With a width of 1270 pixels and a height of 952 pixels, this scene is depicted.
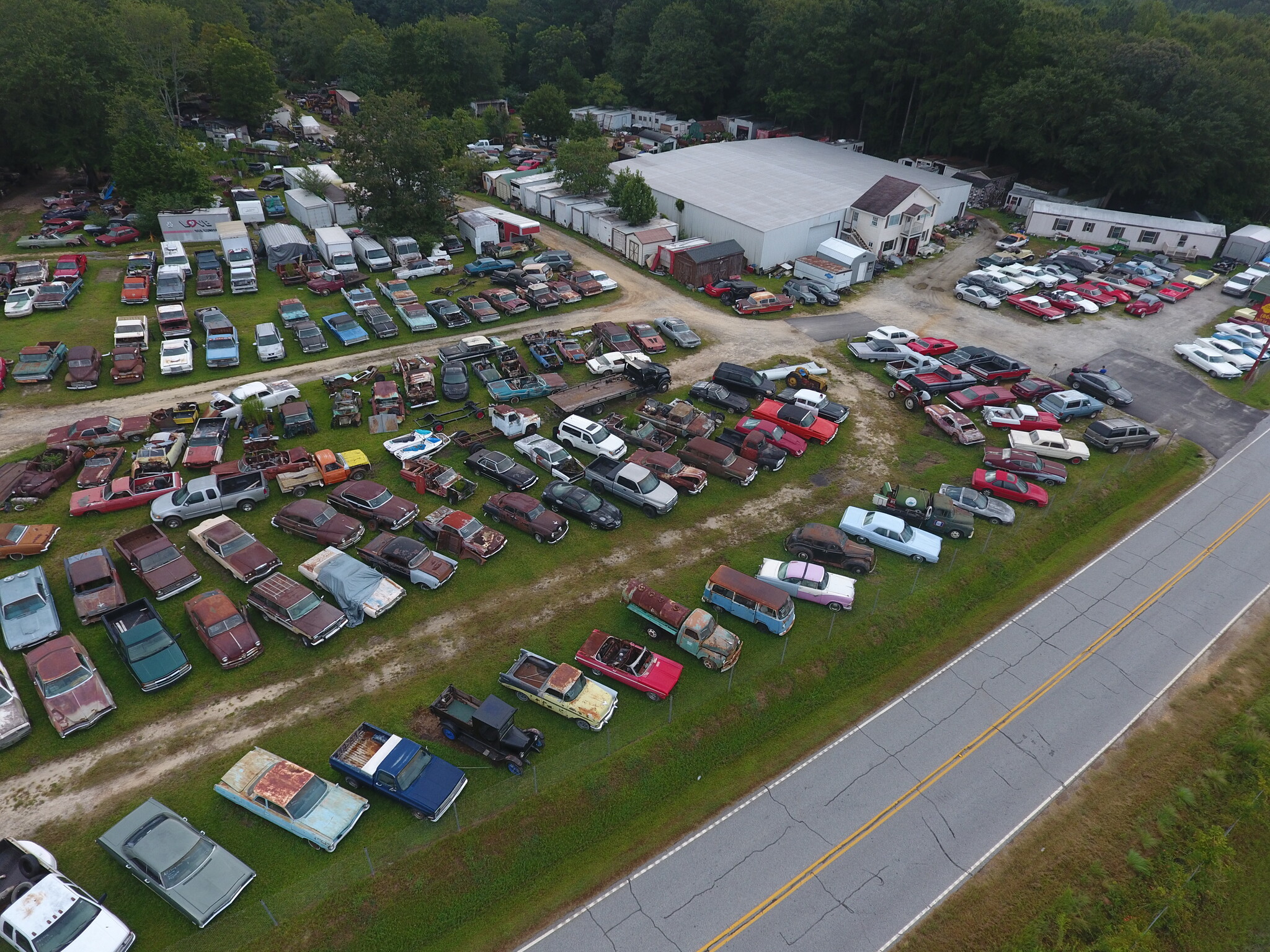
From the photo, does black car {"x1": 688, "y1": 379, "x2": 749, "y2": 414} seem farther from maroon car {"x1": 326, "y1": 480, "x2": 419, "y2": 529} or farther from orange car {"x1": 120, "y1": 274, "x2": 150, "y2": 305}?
orange car {"x1": 120, "y1": 274, "x2": 150, "y2": 305}

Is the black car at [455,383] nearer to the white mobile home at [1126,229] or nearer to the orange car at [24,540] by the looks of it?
the orange car at [24,540]

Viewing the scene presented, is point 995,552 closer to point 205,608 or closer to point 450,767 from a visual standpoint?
point 450,767

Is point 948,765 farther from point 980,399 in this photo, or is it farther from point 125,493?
point 125,493

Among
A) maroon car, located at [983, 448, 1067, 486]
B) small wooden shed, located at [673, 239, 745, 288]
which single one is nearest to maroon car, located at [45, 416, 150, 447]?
small wooden shed, located at [673, 239, 745, 288]

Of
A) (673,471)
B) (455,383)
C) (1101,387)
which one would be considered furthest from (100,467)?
(1101,387)

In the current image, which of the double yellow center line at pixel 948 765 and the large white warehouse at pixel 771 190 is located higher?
the large white warehouse at pixel 771 190

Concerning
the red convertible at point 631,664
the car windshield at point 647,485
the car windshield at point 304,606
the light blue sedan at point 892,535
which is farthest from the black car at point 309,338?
the light blue sedan at point 892,535
